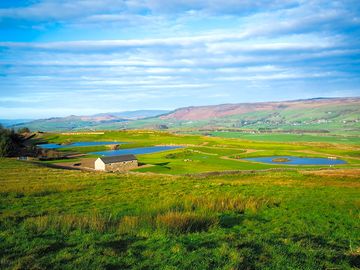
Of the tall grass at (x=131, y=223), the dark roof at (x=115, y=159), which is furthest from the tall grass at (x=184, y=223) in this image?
the dark roof at (x=115, y=159)

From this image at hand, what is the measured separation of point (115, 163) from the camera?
73312 millimetres

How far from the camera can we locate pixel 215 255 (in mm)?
9992

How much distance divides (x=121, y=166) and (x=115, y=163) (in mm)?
1808

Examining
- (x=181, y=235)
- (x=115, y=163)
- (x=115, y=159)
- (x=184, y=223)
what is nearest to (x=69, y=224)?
(x=181, y=235)

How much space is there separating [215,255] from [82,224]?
22.0 feet

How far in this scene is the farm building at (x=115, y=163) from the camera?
71.7 metres

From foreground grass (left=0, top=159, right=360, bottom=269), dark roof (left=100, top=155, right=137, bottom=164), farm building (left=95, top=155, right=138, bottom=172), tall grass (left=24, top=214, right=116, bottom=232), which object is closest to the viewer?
foreground grass (left=0, top=159, right=360, bottom=269)

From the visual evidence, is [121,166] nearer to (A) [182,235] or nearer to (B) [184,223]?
(B) [184,223]

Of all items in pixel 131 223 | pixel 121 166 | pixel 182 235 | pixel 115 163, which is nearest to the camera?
pixel 182 235

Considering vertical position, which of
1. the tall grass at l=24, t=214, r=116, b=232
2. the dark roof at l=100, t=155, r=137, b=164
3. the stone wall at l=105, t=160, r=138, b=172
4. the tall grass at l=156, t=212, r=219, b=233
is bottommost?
the stone wall at l=105, t=160, r=138, b=172

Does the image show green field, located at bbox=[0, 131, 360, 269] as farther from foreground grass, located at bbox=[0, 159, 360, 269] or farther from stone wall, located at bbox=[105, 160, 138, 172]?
stone wall, located at bbox=[105, 160, 138, 172]

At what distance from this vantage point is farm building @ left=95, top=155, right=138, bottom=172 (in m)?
71.7

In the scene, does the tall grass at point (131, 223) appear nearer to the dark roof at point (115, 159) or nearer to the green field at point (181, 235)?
the green field at point (181, 235)

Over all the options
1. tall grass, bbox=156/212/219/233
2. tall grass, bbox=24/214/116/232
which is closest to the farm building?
tall grass, bbox=24/214/116/232
